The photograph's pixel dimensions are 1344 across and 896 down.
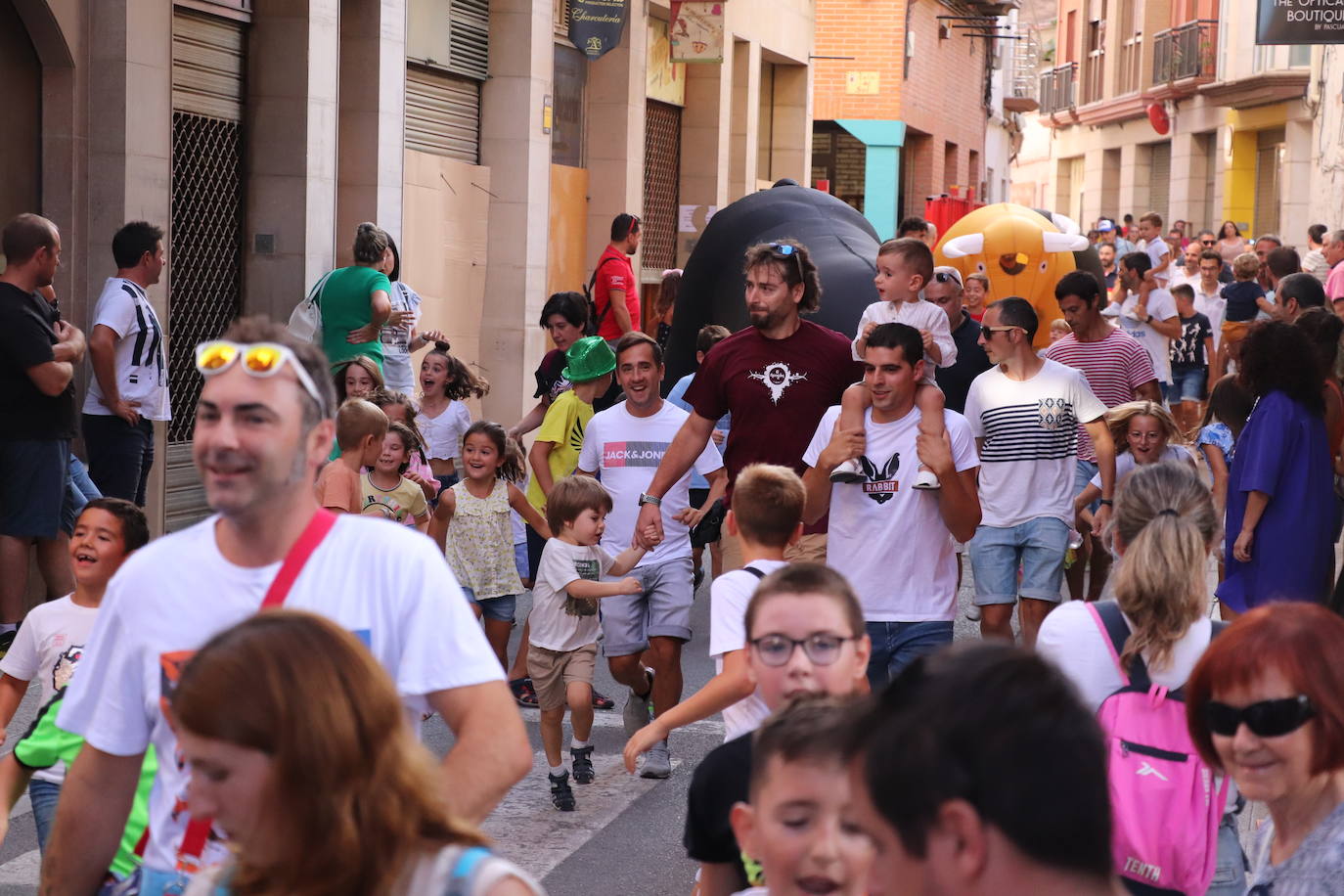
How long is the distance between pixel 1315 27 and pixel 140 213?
435 inches

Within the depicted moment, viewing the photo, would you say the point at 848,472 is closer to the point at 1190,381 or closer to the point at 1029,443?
the point at 1029,443

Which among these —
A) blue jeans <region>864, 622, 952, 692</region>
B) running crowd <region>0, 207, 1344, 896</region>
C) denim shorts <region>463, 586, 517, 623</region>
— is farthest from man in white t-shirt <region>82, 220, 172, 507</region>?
blue jeans <region>864, 622, 952, 692</region>

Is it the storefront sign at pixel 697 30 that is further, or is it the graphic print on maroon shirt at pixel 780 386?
the storefront sign at pixel 697 30

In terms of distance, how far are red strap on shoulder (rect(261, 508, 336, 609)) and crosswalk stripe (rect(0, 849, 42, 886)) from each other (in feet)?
10.8

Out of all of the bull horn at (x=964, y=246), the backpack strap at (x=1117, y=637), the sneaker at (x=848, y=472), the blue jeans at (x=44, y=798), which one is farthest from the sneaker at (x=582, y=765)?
the bull horn at (x=964, y=246)

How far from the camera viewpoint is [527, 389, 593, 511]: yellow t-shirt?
9.27 metres

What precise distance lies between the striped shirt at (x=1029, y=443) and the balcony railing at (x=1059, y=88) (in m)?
Answer: 49.1

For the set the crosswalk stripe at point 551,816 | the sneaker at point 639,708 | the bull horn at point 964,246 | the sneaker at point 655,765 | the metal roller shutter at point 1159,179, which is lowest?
the crosswalk stripe at point 551,816

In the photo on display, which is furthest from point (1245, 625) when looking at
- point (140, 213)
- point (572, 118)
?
point (572, 118)

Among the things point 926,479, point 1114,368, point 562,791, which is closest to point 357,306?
point 1114,368

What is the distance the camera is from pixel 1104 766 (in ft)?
6.40

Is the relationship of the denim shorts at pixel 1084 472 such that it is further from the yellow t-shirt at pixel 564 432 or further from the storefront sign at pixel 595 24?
the storefront sign at pixel 595 24

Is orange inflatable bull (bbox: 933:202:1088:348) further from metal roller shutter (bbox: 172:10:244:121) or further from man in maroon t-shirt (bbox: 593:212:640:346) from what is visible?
metal roller shutter (bbox: 172:10:244:121)

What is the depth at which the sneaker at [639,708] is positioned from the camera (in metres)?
7.88
